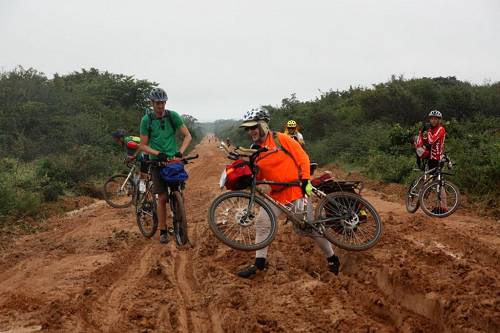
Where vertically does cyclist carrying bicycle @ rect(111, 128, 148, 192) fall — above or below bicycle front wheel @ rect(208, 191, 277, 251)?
above

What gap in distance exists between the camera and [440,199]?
8.50 m

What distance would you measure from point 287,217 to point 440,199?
4.15 metres

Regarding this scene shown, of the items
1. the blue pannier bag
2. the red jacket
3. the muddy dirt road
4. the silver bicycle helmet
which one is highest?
the silver bicycle helmet

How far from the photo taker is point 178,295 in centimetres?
483

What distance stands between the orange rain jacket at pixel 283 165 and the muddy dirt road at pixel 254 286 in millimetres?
895

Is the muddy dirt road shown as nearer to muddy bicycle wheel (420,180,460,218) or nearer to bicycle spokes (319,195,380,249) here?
bicycle spokes (319,195,380,249)

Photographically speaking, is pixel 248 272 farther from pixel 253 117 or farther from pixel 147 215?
pixel 147 215

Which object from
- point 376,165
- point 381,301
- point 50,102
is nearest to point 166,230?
point 381,301

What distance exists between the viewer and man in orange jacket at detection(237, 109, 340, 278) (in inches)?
212

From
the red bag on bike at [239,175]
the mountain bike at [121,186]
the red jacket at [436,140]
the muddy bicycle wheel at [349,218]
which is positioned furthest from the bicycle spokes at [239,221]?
the mountain bike at [121,186]

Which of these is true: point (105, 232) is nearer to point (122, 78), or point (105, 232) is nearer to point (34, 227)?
point (34, 227)

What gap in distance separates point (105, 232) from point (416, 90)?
1927 centimetres

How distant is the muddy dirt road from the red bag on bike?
1026 millimetres

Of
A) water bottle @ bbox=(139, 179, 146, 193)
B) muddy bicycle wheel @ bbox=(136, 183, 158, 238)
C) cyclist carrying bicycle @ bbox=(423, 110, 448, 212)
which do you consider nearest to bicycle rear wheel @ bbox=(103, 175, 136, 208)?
water bottle @ bbox=(139, 179, 146, 193)
